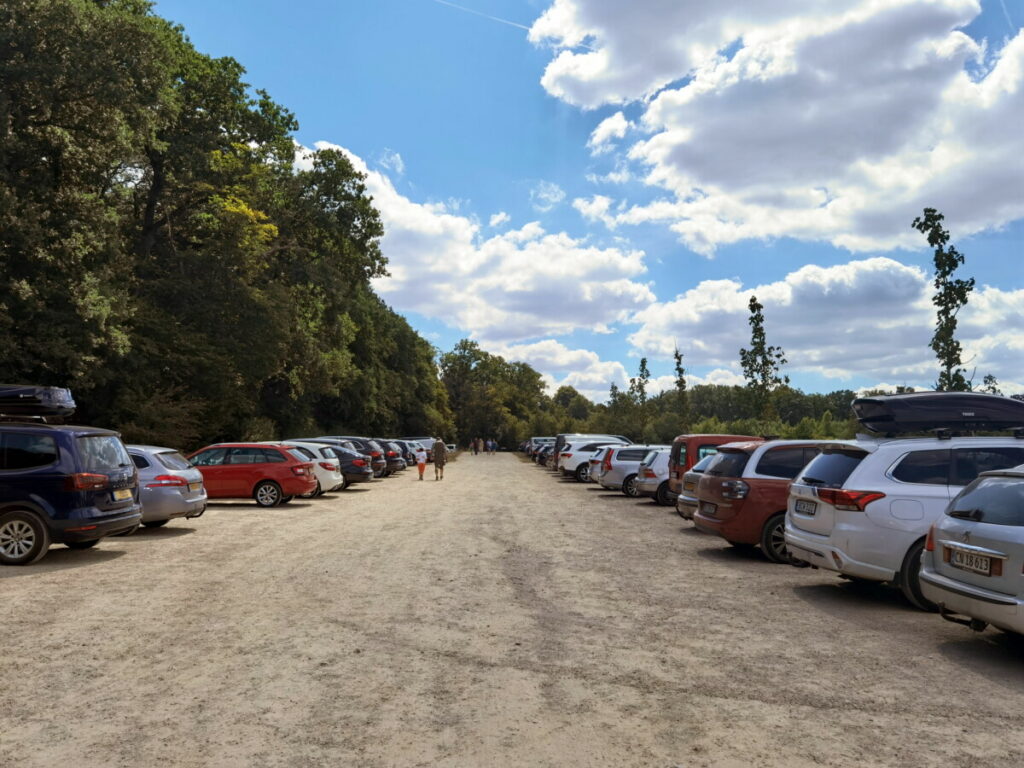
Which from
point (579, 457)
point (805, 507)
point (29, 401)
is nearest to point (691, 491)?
point (805, 507)

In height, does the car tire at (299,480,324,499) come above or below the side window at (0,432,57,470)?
below

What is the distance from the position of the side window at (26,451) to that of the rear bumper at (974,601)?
1015 cm

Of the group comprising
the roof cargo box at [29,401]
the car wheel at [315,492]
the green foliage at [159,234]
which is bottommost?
the car wheel at [315,492]

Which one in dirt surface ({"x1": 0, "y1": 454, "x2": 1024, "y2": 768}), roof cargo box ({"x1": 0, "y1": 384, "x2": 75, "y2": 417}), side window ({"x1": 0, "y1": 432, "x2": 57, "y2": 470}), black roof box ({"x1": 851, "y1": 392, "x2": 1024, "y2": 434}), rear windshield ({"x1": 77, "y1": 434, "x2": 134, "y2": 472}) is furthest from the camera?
roof cargo box ({"x1": 0, "y1": 384, "x2": 75, "y2": 417})

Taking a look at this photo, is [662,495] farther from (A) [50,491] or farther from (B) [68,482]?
(A) [50,491]

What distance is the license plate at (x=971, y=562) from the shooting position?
249 inches

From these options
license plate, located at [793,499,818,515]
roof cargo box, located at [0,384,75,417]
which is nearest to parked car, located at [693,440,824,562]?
license plate, located at [793,499,818,515]

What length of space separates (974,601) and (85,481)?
32.9ft

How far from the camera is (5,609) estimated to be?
7.94 metres

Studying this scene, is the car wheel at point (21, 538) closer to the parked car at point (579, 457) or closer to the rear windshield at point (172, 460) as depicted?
the rear windshield at point (172, 460)

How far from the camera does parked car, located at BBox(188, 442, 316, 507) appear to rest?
20.3m

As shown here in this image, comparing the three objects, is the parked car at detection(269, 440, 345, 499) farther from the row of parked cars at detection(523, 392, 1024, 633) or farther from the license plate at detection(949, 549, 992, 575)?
the license plate at detection(949, 549, 992, 575)

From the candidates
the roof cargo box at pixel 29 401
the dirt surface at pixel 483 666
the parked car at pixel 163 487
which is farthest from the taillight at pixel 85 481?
the parked car at pixel 163 487

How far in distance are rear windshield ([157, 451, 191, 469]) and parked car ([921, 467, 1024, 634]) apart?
12.0 meters
